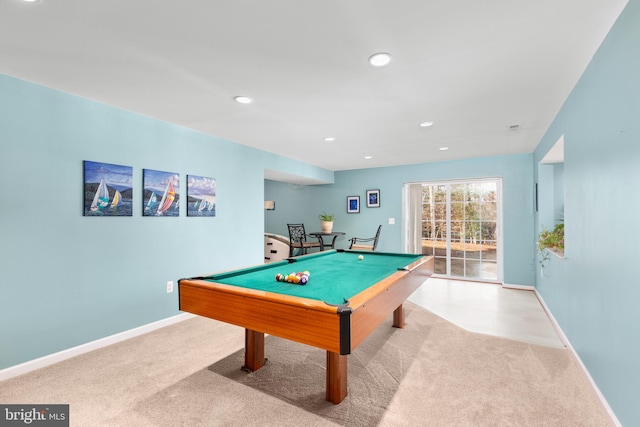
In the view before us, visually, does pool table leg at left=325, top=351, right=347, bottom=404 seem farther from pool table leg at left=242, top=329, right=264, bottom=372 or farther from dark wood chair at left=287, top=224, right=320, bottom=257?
dark wood chair at left=287, top=224, right=320, bottom=257

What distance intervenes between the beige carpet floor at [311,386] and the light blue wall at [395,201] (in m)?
2.70

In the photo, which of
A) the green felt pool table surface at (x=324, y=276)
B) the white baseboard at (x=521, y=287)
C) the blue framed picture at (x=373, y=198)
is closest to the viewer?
the green felt pool table surface at (x=324, y=276)

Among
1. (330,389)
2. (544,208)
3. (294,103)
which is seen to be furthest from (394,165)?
(330,389)

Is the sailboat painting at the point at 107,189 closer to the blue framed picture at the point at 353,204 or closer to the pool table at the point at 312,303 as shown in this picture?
the pool table at the point at 312,303

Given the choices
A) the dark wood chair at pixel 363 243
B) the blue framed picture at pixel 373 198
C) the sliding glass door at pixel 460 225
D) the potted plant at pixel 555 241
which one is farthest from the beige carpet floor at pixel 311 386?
the blue framed picture at pixel 373 198

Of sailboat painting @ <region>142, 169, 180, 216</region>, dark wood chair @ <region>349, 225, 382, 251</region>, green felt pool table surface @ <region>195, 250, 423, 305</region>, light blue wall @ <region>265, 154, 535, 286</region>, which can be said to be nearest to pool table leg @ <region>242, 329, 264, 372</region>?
green felt pool table surface @ <region>195, 250, 423, 305</region>

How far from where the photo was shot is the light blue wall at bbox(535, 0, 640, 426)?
1.42 metres

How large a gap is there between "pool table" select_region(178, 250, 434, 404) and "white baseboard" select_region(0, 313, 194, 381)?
4.55 ft

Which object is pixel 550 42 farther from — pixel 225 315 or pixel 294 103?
pixel 225 315

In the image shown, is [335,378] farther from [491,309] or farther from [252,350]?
[491,309]

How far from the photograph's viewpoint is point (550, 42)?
173cm

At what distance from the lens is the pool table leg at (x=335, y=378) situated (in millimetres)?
1858

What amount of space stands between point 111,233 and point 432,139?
3851mm

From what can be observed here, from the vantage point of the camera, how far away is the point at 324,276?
2367mm
